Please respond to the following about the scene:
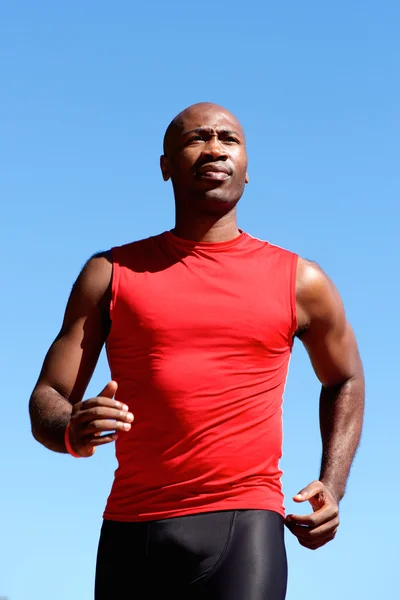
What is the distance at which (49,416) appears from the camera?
584 centimetres

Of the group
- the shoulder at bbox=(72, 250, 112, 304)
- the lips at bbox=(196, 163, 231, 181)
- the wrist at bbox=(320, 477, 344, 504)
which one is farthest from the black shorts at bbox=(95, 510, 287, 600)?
the lips at bbox=(196, 163, 231, 181)

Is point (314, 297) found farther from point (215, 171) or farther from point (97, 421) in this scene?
point (97, 421)

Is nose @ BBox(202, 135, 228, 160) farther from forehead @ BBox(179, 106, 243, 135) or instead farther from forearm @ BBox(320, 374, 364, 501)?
forearm @ BBox(320, 374, 364, 501)

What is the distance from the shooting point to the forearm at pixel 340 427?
6.14 metres

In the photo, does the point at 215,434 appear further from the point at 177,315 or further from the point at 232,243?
the point at 232,243

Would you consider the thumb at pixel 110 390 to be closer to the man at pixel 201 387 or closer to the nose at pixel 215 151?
the man at pixel 201 387

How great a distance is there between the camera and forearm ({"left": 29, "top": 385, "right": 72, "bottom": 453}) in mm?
5705

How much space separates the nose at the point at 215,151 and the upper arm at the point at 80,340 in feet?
2.89

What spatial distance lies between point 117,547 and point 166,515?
0.34 metres

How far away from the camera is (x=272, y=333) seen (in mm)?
5973

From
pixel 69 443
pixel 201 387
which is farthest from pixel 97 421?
pixel 201 387

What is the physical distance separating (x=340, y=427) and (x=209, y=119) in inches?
78.6

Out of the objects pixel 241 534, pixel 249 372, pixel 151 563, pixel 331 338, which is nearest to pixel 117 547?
pixel 151 563

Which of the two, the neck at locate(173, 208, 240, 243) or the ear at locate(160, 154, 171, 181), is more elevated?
the ear at locate(160, 154, 171, 181)
